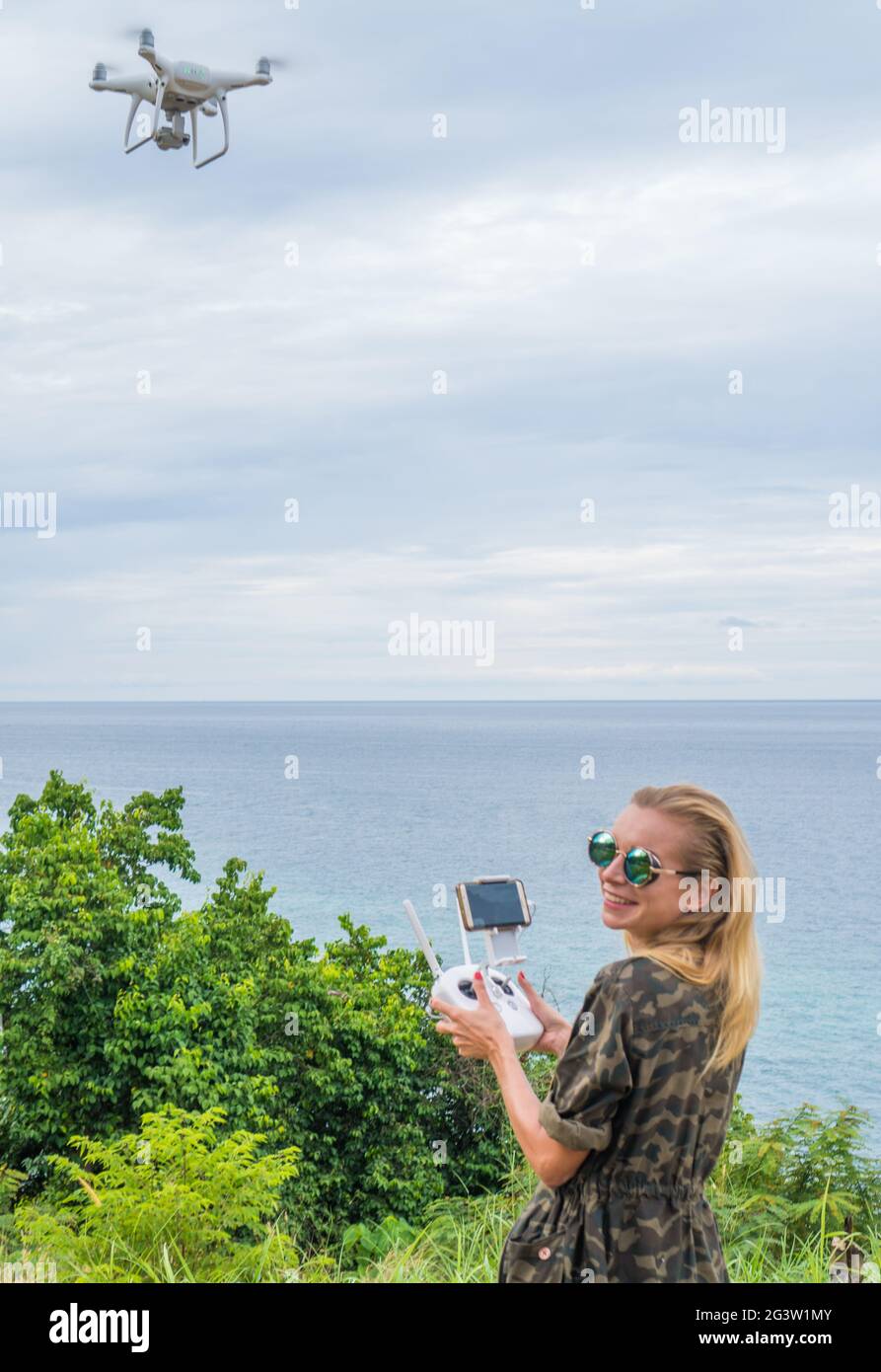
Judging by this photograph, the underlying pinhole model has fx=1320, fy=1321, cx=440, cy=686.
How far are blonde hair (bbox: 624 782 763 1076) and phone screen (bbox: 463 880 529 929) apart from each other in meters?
0.32

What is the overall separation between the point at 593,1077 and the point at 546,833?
93292 millimetres

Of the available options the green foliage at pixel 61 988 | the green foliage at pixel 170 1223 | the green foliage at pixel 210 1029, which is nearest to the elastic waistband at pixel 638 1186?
the green foliage at pixel 170 1223

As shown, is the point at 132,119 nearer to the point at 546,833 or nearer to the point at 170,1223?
the point at 170,1223

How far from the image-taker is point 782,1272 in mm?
5141

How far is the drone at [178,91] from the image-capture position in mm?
15547

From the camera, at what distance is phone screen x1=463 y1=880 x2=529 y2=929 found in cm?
279

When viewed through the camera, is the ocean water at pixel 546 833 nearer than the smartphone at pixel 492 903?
No

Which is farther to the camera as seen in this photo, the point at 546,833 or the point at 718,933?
the point at 546,833

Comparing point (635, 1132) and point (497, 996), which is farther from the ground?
point (497, 996)

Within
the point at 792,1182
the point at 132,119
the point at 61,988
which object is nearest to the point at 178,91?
the point at 132,119

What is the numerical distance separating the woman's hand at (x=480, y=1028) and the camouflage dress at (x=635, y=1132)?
0.19 m

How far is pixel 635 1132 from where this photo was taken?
2398 mm

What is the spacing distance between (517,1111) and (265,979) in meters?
17.6

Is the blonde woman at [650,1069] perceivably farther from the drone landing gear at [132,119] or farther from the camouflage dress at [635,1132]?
the drone landing gear at [132,119]
